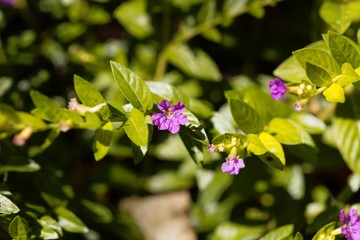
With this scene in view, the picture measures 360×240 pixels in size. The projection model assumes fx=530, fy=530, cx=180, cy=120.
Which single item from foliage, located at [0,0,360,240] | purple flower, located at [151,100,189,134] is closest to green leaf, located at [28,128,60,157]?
foliage, located at [0,0,360,240]

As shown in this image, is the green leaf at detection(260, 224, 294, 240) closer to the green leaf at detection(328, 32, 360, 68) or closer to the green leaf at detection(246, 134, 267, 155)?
the green leaf at detection(246, 134, 267, 155)

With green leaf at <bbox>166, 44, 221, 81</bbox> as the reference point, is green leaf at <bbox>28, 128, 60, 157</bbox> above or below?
below

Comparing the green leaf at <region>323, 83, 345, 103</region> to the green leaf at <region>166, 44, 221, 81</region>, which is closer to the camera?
the green leaf at <region>323, 83, 345, 103</region>

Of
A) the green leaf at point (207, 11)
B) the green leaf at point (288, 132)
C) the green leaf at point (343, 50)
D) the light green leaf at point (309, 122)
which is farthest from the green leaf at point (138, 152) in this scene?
the green leaf at point (207, 11)

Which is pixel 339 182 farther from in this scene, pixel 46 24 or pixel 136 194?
pixel 46 24

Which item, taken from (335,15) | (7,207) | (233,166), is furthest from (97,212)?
(335,15)
